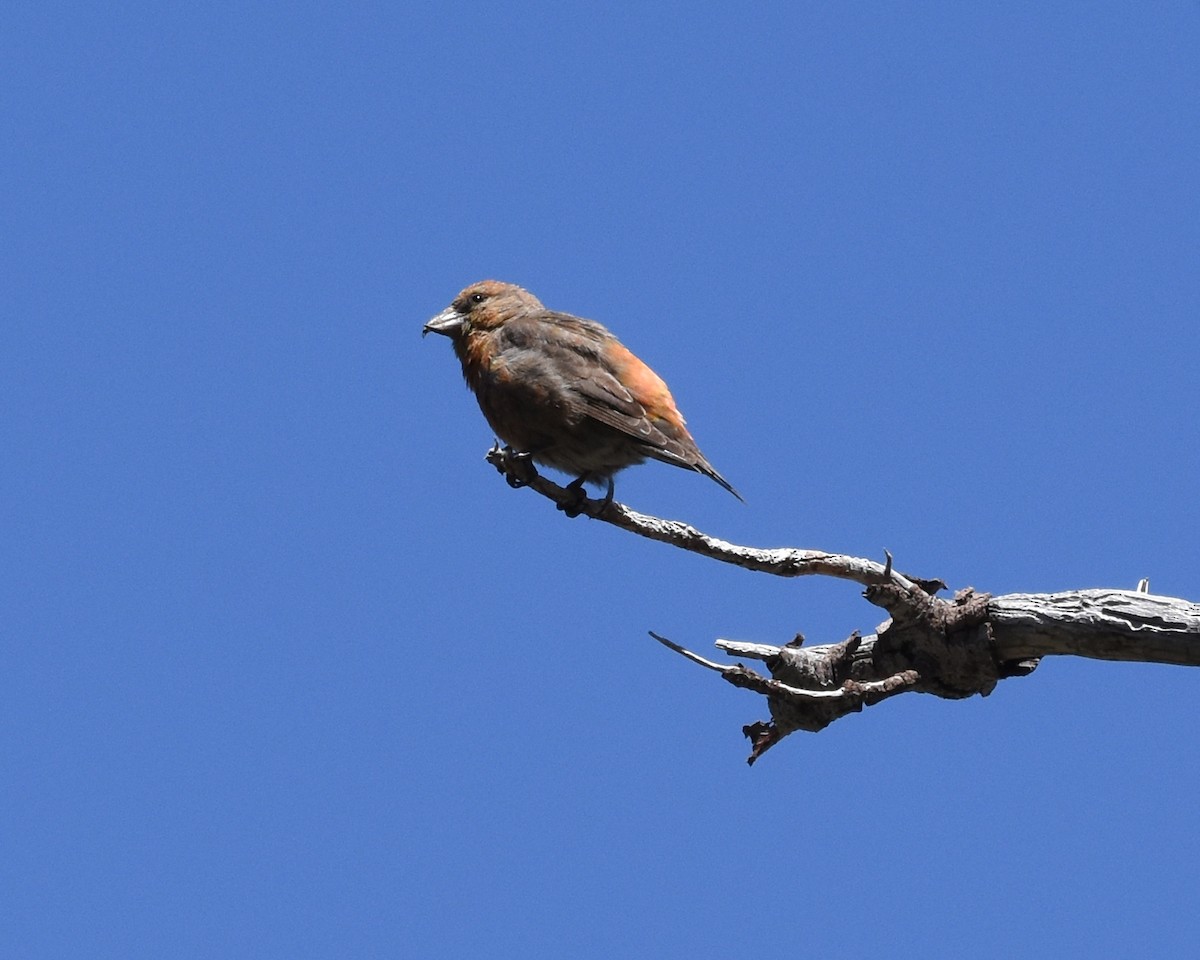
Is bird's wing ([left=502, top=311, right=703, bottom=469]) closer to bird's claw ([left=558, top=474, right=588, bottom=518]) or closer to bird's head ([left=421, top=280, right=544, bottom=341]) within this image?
bird's head ([left=421, top=280, right=544, bottom=341])

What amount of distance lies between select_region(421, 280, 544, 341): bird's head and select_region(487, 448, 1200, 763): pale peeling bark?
5.80 ft

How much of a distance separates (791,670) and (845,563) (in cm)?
75

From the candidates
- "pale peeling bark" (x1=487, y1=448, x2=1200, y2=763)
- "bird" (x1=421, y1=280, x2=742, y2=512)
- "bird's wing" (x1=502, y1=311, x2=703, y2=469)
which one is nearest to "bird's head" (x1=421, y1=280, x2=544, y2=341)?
"bird" (x1=421, y1=280, x2=742, y2=512)

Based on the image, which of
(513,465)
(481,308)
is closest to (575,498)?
(513,465)

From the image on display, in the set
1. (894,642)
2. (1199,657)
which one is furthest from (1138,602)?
(894,642)

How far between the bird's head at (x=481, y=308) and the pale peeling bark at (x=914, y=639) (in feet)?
5.80

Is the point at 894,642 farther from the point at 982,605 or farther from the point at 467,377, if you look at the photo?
the point at 467,377

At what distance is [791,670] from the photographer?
7570mm

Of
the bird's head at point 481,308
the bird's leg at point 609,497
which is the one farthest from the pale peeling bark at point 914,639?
the bird's head at point 481,308

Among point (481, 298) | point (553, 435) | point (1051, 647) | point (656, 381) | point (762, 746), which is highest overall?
point (481, 298)

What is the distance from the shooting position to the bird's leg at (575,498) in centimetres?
793

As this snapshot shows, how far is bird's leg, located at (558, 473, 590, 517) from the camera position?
793 centimetres

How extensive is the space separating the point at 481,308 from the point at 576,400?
1.45 m

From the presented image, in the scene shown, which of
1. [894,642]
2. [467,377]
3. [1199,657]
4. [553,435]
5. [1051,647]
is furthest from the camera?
[467,377]
